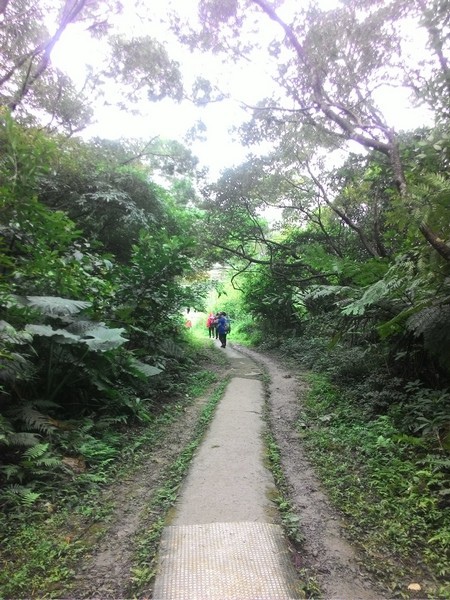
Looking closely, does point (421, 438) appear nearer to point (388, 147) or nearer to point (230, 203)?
point (388, 147)

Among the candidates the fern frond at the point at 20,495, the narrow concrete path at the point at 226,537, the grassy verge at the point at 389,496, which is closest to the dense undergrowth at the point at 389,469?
the grassy verge at the point at 389,496

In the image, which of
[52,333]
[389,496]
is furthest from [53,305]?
[389,496]

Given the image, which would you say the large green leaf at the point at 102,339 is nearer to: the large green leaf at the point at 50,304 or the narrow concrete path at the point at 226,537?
the large green leaf at the point at 50,304

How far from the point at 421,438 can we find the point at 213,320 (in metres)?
14.7

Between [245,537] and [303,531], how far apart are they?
44 centimetres

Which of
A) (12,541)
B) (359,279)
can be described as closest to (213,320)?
(359,279)

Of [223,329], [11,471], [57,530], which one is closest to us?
[57,530]

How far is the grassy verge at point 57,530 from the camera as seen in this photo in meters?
2.01

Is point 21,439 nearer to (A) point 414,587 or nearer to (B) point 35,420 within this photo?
(B) point 35,420

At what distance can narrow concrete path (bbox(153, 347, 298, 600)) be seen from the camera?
1.94 metres

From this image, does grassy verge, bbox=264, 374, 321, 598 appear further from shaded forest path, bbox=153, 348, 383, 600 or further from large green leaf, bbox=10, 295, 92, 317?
large green leaf, bbox=10, 295, 92, 317

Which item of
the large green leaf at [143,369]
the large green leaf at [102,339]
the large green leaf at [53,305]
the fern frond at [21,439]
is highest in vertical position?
the large green leaf at [53,305]

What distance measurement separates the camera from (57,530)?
246cm

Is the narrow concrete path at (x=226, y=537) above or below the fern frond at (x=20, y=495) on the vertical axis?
below
